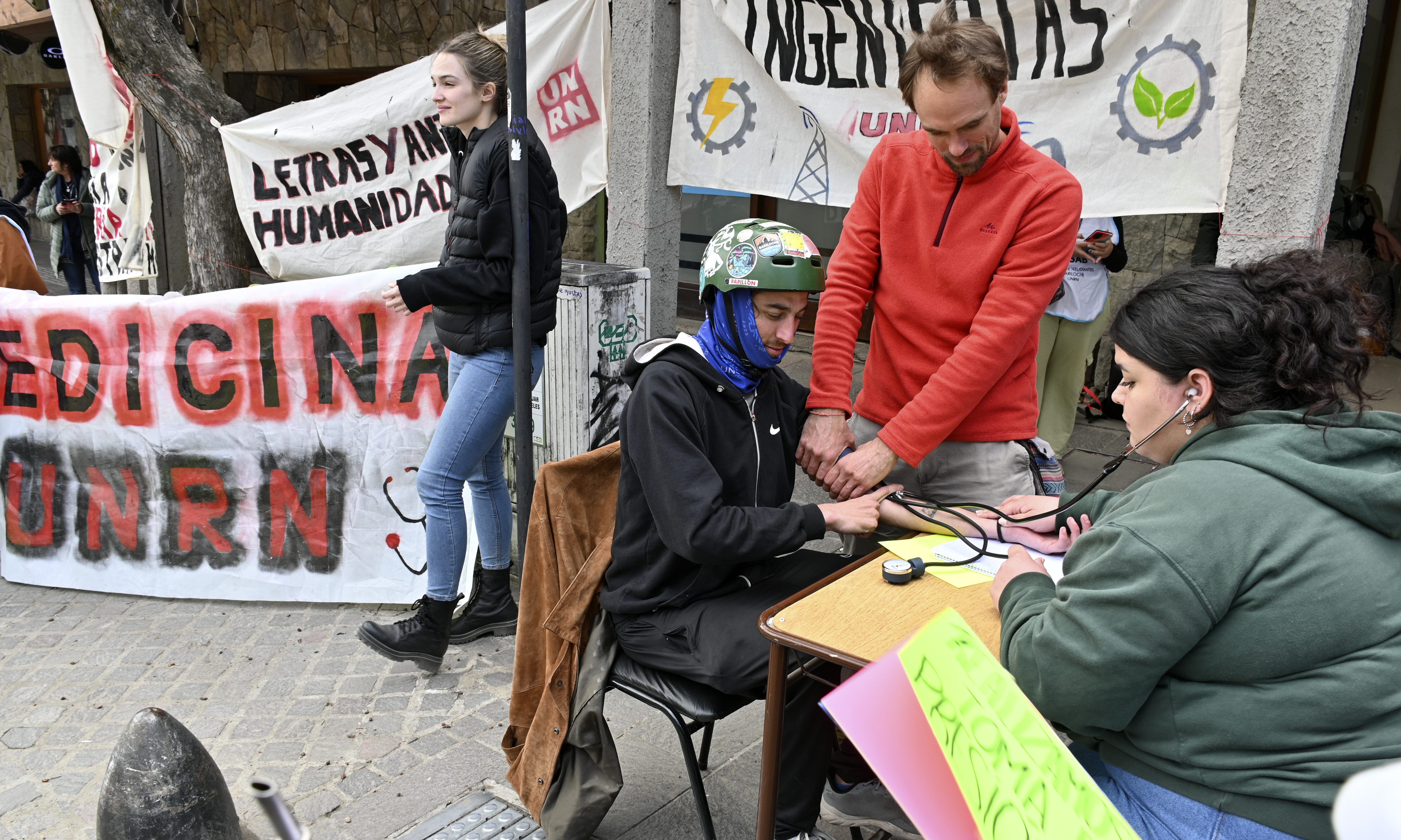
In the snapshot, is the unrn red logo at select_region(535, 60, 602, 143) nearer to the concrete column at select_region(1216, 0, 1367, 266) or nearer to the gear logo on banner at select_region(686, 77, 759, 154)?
the gear logo on banner at select_region(686, 77, 759, 154)

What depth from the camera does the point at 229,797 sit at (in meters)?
Result: 2.04

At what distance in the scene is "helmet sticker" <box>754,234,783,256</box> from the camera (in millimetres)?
2391

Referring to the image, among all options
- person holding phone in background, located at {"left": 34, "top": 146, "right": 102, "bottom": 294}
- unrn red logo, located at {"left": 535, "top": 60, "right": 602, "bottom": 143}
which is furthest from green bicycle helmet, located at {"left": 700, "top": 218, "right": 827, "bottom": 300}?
person holding phone in background, located at {"left": 34, "top": 146, "right": 102, "bottom": 294}

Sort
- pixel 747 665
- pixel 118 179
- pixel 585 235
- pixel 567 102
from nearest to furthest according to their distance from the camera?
pixel 747 665, pixel 567 102, pixel 118 179, pixel 585 235

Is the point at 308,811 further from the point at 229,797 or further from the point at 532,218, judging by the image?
the point at 532,218

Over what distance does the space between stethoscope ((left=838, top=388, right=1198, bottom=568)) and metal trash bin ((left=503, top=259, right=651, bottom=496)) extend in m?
2.09

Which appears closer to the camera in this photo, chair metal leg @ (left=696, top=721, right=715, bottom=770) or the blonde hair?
chair metal leg @ (left=696, top=721, right=715, bottom=770)

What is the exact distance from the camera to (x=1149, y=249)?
642 cm

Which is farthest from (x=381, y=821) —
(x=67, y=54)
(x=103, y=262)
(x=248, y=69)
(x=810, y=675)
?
(x=248, y=69)

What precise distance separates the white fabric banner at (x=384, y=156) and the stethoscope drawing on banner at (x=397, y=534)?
173 cm

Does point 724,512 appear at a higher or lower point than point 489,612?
higher

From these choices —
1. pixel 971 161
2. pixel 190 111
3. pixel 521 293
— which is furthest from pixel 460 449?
pixel 190 111

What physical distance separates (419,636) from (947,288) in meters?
2.25

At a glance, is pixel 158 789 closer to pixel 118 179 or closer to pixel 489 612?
pixel 489 612
